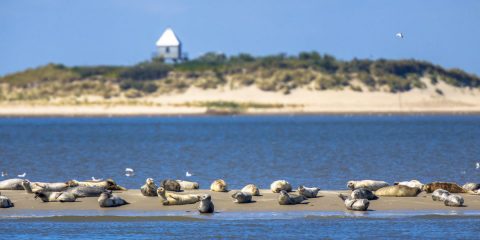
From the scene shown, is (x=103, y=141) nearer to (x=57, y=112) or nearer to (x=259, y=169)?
(x=259, y=169)

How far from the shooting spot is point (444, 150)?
38938mm

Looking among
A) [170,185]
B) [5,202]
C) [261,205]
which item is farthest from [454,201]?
[5,202]

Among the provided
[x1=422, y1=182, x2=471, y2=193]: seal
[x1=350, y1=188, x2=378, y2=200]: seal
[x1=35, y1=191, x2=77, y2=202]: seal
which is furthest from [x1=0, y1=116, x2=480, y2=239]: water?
[x1=422, y1=182, x2=471, y2=193]: seal

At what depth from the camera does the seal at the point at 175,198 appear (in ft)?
62.6

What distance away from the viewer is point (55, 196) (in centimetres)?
1952

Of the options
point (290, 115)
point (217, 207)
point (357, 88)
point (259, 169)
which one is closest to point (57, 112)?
point (290, 115)

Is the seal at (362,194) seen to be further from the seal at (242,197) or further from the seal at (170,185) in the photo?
the seal at (170,185)

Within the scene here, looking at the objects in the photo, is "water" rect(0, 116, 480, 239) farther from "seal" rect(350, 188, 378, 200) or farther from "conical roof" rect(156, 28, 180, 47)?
"conical roof" rect(156, 28, 180, 47)

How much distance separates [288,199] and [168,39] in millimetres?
106775

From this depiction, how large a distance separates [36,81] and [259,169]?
89716 millimetres

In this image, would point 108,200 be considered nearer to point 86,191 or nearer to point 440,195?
point 86,191

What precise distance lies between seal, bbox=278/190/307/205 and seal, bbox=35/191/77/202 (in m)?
3.94

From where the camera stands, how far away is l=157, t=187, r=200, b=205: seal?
19.1 metres

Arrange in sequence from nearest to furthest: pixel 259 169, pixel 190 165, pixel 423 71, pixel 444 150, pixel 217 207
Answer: pixel 217 207
pixel 259 169
pixel 190 165
pixel 444 150
pixel 423 71
